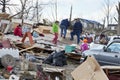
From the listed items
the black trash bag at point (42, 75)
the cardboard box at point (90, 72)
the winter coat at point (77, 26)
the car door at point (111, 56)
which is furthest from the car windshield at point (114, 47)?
the winter coat at point (77, 26)

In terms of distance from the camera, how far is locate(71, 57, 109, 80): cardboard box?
8.74 metres

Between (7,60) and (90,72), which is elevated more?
(90,72)

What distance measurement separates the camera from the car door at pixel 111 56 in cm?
1310

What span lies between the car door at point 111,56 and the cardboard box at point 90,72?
386 cm

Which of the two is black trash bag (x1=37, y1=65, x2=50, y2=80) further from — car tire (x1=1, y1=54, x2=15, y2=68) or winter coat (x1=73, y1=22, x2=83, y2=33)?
winter coat (x1=73, y1=22, x2=83, y2=33)

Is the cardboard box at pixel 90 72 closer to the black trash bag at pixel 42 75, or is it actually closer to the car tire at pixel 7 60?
the black trash bag at pixel 42 75

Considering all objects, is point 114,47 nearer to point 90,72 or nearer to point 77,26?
point 90,72

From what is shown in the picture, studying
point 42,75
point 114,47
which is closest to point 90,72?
point 42,75

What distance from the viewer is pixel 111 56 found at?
1379cm

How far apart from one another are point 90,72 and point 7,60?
6.65m

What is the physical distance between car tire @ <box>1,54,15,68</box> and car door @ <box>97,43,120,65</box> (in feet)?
11.4

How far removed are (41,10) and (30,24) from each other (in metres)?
31.3

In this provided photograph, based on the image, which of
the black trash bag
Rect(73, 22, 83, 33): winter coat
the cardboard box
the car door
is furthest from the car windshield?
Rect(73, 22, 83, 33): winter coat

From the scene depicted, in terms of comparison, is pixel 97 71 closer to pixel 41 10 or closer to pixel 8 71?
pixel 8 71
